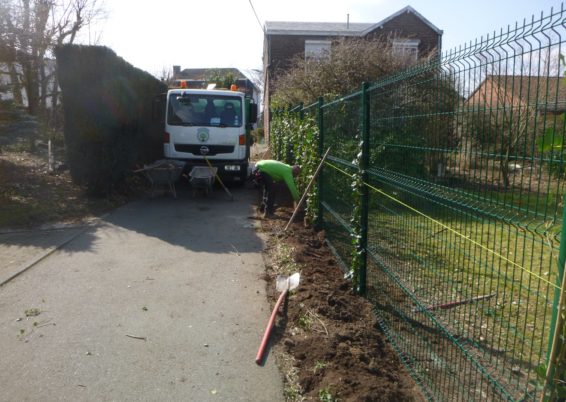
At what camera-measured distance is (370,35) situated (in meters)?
26.0

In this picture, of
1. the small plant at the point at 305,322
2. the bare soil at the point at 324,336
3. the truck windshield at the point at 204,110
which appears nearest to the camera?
the bare soil at the point at 324,336

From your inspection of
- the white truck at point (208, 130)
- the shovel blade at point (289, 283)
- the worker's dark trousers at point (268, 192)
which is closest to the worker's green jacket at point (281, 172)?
the worker's dark trousers at point (268, 192)

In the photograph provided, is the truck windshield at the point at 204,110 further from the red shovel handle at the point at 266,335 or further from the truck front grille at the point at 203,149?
the red shovel handle at the point at 266,335

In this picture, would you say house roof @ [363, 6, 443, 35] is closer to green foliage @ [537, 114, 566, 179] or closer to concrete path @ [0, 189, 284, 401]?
concrete path @ [0, 189, 284, 401]

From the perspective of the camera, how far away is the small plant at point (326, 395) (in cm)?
345

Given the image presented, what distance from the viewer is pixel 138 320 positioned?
4.98 meters

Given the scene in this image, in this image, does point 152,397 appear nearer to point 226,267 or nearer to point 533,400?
point 533,400

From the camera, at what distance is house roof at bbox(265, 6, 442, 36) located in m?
26.3

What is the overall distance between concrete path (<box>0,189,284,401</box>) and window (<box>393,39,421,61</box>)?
461 inches

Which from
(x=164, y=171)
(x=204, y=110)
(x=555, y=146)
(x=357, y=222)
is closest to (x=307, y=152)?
(x=357, y=222)

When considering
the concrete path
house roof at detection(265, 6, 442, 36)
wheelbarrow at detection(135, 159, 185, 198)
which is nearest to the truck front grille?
wheelbarrow at detection(135, 159, 185, 198)

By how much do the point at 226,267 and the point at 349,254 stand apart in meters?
1.73

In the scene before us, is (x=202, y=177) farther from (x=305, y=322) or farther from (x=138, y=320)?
(x=305, y=322)

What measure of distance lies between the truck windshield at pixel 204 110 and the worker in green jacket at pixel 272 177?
326 centimetres
